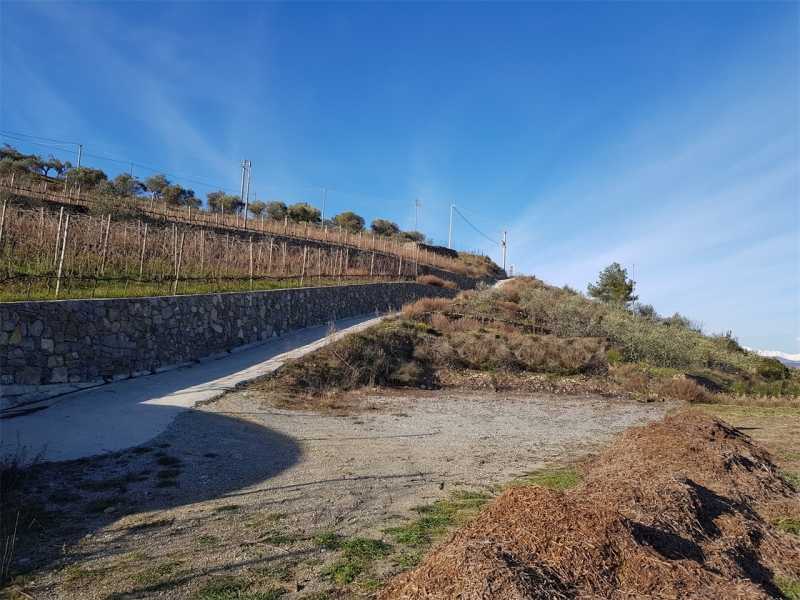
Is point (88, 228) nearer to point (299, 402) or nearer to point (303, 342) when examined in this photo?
point (303, 342)

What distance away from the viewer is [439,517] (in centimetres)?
546

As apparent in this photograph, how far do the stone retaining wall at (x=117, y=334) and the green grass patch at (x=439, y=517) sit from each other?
784 centimetres

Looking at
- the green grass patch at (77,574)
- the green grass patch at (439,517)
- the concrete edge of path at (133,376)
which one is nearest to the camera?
the green grass patch at (77,574)

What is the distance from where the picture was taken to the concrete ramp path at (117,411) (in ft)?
24.3

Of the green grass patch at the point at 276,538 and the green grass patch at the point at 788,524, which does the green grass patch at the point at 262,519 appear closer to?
the green grass patch at the point at 276,538

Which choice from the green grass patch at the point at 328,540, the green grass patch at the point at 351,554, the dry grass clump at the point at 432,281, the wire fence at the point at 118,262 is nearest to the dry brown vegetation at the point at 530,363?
the wire fence at the point at 118,262

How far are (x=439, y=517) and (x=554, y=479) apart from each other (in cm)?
227

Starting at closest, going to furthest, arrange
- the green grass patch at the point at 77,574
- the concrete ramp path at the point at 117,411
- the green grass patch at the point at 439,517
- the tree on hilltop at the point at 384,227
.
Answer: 1. the green grass patch at the point at 77,574
2. the green grass patch at the point at 439,517
3. the concrete ramp path at the point at 117,411
4. the tree on hilltop at the point at 384,227

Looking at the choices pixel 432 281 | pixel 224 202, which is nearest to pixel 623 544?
pixel 432 281

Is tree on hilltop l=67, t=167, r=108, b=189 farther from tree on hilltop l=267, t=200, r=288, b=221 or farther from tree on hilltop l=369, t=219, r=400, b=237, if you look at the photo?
tree on hilltop l=369, t=219, r=400, b=237

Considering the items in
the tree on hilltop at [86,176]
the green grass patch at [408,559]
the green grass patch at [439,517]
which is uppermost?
the tree on hilltop at [86,176]

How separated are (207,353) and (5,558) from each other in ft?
37.0

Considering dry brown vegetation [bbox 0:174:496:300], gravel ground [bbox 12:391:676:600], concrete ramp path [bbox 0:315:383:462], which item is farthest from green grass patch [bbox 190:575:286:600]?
dry brown vegetation [bbox 0:174:496:300]

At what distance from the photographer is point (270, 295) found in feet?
60.8
